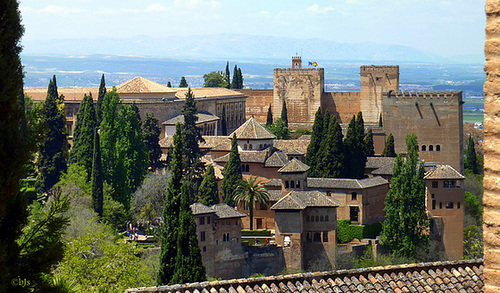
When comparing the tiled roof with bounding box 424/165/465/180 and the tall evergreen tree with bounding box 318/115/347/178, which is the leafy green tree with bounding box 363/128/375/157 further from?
the tiled roof with bounding box 424/165/465/180

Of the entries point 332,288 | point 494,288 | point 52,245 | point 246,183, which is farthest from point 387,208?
point 494,288

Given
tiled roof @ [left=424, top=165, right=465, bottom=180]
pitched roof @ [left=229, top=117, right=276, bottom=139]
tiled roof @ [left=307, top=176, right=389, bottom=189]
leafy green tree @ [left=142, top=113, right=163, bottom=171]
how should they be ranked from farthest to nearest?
leafy green tree @ [left=142, top=113, right=163, bottom=171] → pitched roof @ [left=229, top=117, right=276, bottom=139] → tiled roof @ [left=424, top=165, right=465, bottom=180] → tiled roof @ [left=307, top=176, right=389, bottom=189]

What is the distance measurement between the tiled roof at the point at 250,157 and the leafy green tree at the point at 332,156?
3192 millimetres

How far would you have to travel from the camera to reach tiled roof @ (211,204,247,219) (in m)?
43.2

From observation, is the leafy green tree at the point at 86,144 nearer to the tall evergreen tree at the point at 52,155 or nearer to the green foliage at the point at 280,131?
the tall evergreen tree at the point at 52,155

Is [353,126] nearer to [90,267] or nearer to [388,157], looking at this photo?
[388,157]

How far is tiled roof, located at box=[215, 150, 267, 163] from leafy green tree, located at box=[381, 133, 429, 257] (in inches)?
313

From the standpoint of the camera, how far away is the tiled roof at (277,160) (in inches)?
2020

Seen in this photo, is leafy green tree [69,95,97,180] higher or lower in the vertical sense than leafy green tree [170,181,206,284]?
higher

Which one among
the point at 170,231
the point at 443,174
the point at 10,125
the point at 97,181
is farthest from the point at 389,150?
the point at 10,125

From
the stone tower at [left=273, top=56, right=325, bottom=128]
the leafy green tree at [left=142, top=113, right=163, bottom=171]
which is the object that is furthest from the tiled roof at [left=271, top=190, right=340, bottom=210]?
the stone tower at [left=273, top=56, right=325, bottom=128]

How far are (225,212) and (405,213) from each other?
8.84m

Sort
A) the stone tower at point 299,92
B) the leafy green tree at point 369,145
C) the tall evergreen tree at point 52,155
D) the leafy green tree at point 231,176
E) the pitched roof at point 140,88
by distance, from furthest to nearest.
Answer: the stone tower at point 299,92
the pitched roof at point 140,88
the leafy green tree at point 369,145
the tall evergreen tree at point 52,155
the leafy green tree at point 231,176

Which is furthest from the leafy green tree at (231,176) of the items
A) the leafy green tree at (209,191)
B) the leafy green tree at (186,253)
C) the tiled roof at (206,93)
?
the tiled roof at (206,93)
